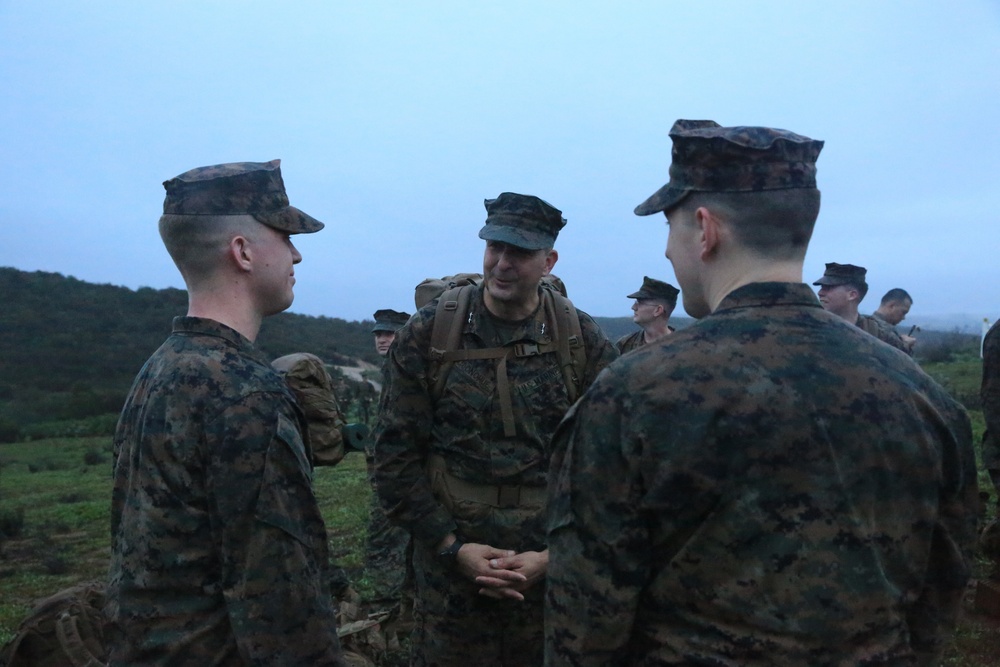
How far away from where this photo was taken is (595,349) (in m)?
3.89

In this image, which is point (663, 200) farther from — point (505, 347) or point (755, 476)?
point (505, 347)

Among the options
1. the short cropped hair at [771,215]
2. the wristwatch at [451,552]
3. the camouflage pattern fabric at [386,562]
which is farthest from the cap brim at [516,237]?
the camouflage pattern fabric at [386,562]

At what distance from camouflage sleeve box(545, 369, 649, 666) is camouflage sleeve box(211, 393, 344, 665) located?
0.70 m

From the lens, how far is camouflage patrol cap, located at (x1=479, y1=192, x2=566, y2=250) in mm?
3773

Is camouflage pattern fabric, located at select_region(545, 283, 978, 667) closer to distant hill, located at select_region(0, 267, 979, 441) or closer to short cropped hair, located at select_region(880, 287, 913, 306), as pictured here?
short cropped hair, located at select_region(880, 287, 913, 306)

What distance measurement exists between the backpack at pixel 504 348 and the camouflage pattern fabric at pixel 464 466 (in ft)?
0.11

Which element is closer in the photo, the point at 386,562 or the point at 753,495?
the point at 753,495

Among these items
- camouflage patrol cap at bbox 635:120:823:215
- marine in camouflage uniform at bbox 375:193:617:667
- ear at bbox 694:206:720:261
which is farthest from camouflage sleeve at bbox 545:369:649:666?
marine in camouflage uniform at bbox 375:193:617:667

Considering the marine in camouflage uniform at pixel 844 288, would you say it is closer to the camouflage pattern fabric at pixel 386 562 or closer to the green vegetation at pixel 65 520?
the camouflage pattern fabric at pixel 386 562

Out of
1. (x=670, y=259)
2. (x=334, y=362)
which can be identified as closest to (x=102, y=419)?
(x=334, y=362)

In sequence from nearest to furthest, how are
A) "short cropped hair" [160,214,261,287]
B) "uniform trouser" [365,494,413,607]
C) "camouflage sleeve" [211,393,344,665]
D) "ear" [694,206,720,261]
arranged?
"ear" [694,206,720,261]
"camouflage sleeve" [211,393,344,665]
"short cropped hair" [160,214,261,287]
"uniform trouser" [365,494,413,607]

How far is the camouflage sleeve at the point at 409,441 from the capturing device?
3557 millimetres

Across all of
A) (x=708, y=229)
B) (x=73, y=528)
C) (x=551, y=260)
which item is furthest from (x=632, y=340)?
(x=708, y=229)

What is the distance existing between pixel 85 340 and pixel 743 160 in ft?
131
